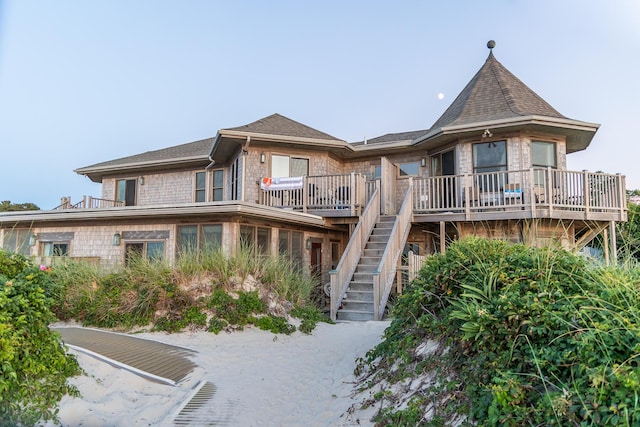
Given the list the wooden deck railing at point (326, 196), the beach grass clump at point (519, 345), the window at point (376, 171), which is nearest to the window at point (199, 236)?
the wooden deck railing at point (326, 196)

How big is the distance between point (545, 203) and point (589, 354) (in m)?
10.0

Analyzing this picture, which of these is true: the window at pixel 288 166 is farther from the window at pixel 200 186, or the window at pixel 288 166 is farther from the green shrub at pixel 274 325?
the green shrub at pixel 274 325

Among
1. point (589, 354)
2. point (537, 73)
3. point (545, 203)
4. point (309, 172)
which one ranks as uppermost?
point (537, 73)

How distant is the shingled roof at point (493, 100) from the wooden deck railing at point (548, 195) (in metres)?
1.90

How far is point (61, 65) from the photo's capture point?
45.7ft

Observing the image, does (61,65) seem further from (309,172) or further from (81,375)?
(81,375)

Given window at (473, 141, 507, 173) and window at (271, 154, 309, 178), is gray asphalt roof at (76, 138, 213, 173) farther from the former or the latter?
window at (473, 141, 507, 173)

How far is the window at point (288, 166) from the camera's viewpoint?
46.4 ft

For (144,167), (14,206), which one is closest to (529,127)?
(144,167)

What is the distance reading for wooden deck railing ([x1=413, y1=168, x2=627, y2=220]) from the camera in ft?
36.9

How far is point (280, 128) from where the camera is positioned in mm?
14445

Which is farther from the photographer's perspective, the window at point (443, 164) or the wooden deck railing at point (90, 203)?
the wooden deck railing at point (90, 203)

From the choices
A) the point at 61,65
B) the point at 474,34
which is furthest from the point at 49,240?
the point at 474,34

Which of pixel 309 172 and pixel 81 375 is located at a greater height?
pixel 309 172
